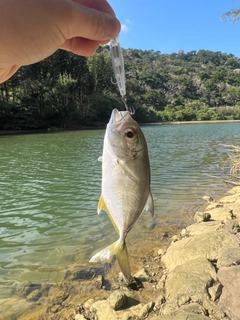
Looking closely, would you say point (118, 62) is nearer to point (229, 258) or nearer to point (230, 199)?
point (229, 258)

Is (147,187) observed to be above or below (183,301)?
above

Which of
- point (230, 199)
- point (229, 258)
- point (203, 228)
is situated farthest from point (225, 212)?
point (229, 258)

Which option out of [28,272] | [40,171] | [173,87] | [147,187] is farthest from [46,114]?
[173,87]

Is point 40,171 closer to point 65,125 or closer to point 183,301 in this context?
point 183,301

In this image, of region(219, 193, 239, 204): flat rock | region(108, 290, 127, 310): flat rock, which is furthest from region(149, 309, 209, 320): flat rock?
region(219, 193, 239, 204): flat rock

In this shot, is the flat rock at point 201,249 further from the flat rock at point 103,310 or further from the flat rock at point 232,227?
the flat rock at point 103,310

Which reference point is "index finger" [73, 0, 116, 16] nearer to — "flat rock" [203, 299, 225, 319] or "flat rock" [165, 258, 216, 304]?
"flat rock" [203, 299, 225, 319]

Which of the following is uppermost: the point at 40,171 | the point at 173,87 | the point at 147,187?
the point at 173,87
